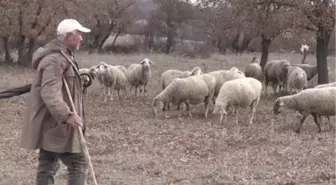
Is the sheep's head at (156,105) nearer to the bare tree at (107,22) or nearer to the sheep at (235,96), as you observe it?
the sheep at (235,96)

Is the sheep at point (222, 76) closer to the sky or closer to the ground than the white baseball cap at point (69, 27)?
closer to the ground

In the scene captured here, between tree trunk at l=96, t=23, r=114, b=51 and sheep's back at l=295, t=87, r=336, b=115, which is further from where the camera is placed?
tree trunk at l=96, t=23, r=114, b=51

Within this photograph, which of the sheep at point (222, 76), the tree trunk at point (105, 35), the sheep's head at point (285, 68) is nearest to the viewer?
the sheep at point (222, 76)

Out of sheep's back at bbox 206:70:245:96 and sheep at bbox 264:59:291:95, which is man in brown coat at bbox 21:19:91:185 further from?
sheep at bbox 264:59:291:95

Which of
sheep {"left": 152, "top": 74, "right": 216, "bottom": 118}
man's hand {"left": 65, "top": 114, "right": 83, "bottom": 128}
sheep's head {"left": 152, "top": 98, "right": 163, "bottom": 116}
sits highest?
man's hand {"left": 65, "top": 114, "right": 83, "bottom": 128}

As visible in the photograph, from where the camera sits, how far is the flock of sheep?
13797mm

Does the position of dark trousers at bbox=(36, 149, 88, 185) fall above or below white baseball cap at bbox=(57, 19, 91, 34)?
below

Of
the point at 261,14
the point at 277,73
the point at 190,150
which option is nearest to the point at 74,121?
the point at 190,150

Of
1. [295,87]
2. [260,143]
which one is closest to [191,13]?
[295,87]

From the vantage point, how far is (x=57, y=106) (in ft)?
19.1

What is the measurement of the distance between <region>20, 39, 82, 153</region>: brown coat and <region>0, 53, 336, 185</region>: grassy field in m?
2.29

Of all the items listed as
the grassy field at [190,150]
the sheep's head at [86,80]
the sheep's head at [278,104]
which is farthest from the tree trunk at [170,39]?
the sheep's head at [86,80]

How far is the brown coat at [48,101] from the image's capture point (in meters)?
5.91

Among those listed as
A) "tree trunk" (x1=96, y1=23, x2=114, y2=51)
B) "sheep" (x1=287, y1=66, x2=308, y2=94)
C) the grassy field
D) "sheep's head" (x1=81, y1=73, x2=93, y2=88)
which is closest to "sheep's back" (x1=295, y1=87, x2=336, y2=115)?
the grassy field
